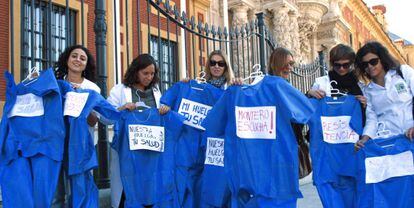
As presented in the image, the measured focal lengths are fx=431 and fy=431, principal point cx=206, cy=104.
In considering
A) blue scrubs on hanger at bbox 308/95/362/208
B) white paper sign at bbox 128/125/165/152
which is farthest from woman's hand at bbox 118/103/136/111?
blue scrubs on hanger at bbox 308/95/362/208

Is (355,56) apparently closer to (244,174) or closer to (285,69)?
(285,69)

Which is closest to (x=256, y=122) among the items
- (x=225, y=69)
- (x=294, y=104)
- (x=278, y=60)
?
(x=294, y=104)

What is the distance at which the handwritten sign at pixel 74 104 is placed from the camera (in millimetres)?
3350

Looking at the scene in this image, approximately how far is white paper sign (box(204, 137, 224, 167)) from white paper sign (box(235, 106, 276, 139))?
0.31m

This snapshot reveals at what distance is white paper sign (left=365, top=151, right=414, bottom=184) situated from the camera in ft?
11.7

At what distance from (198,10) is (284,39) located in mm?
4292

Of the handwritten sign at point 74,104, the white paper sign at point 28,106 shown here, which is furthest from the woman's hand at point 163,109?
the white paper sign at point 28,106

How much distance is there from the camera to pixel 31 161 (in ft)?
10.6

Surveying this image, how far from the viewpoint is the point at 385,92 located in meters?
3.63

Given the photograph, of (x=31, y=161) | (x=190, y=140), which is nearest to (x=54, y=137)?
(x=31, y=161)

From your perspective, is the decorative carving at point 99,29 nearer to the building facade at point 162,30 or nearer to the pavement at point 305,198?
the building facade at point 162,30

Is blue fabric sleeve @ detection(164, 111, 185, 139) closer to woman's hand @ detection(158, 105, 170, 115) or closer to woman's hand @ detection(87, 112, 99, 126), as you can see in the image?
woman's hand @ detection(158, 105, 170, 115)

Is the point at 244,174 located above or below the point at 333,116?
below

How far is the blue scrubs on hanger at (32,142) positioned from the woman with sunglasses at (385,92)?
8.22 feet
